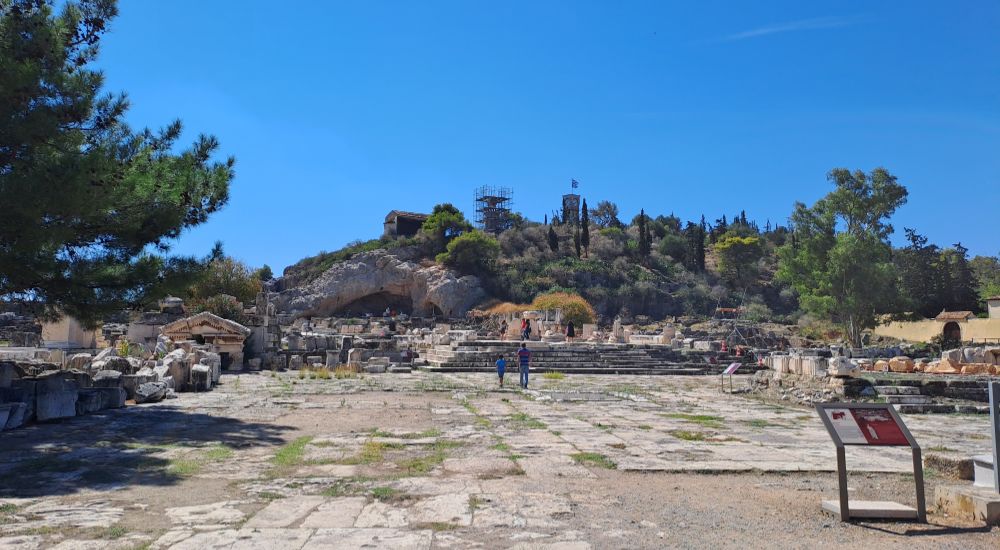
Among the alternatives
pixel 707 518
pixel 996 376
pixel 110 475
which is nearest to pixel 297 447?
pixel 110 475

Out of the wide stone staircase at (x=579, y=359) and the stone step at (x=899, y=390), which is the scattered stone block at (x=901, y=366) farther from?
the wide stone staircase at (x=579, y=359)

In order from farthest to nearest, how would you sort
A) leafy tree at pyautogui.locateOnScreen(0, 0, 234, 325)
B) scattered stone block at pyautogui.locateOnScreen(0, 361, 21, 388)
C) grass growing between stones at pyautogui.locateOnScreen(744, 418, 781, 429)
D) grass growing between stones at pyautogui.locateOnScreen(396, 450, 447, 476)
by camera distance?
grass growing between stones at pyautogui.locateOnScreen(744, 418, 781, 429) < scattered stone block at pyautogui.locateOnScreen(0, 361, 21, 388) < leafy tree at pyautogui.locateOnScreen(0, 0, 234, 325) < grass growing between stones at pyautogui.locateOnScreen(396, 450, 447, 476)

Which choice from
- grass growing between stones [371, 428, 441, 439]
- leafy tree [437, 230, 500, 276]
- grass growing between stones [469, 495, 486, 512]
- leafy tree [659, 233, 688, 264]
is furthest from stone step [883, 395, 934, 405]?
leafy tree [659, 233, 688, 264]

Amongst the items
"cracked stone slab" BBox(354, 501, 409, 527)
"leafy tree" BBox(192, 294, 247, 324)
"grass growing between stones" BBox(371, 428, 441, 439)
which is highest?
"leafy tree" BBox(192, 294, 247, 324)

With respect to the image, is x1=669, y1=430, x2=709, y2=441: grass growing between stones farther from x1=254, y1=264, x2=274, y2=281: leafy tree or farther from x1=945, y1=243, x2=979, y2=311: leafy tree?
x1=254, y1=264, x2=274, y2=281: leafy tree

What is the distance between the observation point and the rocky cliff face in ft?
219

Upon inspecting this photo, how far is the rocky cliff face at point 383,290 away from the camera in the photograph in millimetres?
66812

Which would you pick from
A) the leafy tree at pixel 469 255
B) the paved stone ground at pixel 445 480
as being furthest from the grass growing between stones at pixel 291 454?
the leafy tree at pixel 469 255

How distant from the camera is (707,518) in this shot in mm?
4891

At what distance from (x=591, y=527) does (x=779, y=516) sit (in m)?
1.49

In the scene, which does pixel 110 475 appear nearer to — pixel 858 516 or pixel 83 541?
pixel 83 541

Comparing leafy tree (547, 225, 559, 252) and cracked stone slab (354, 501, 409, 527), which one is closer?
cracked stone slab (354, 501, 409, 527)

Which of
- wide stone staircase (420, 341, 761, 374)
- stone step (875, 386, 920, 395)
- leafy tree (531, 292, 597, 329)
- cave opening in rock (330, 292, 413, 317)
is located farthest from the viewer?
cave opening in rock (330, 292, 413, 317)

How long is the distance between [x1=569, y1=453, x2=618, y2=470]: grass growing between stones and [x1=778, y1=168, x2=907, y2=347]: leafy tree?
1318 inches
